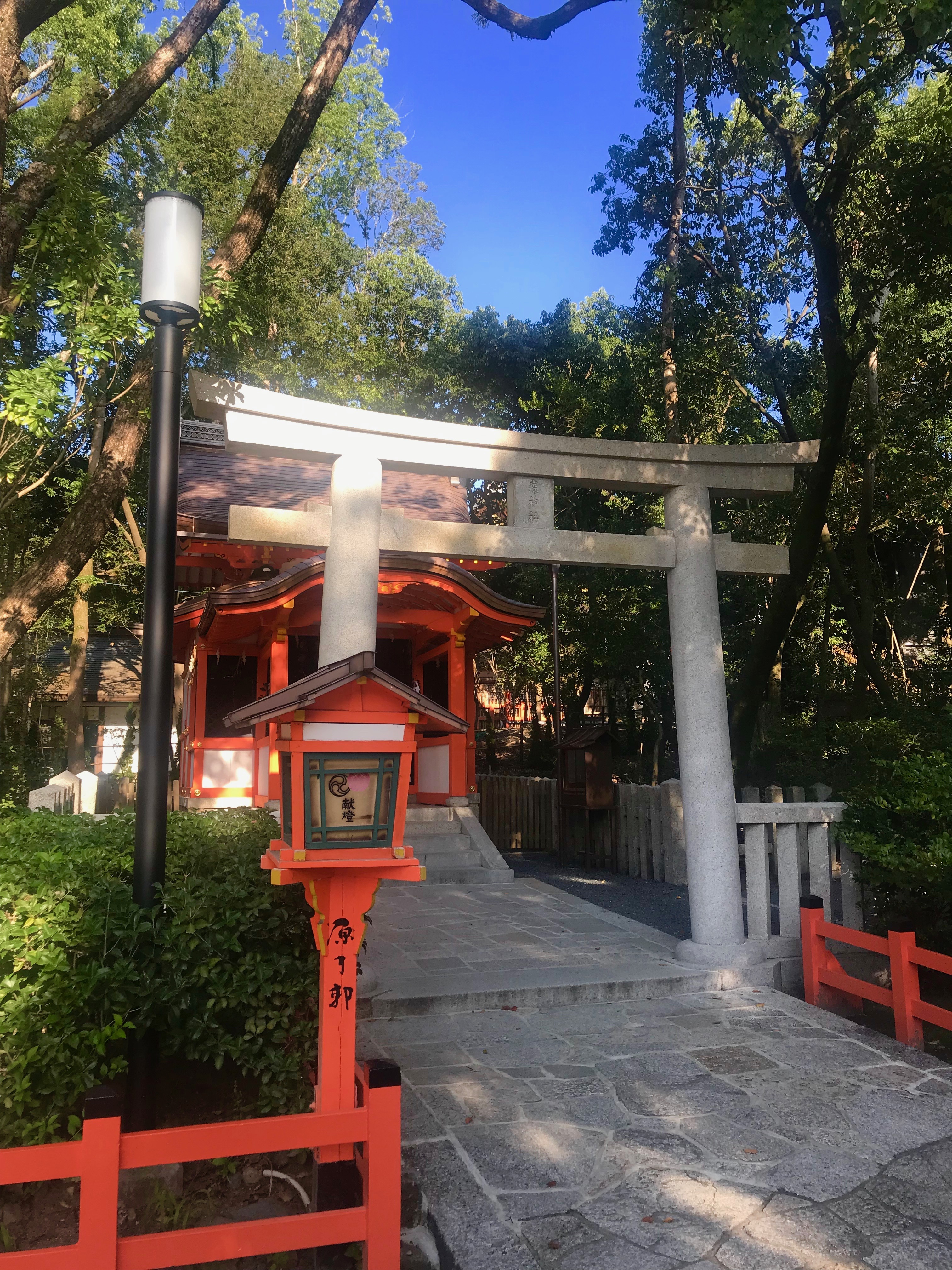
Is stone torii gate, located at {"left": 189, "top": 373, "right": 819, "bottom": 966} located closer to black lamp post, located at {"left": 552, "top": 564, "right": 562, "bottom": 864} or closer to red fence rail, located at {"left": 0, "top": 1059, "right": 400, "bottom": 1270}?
black lamp post, located at {"left": 552, "top": 564, "right": 562, "bottom": 864}

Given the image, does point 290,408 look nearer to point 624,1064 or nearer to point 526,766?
point 624,1064

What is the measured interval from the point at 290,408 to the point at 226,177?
17.0 meters

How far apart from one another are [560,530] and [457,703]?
6.52 m

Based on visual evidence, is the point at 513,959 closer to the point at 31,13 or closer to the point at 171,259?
the point at 171,259

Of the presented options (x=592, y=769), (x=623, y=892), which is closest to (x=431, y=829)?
(x=592, y=769)

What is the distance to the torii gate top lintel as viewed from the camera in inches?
207

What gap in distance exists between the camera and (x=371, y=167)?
25.0 meters

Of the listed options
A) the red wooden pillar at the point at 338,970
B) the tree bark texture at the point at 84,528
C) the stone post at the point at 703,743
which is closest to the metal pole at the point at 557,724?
the stone post at the point at 703,743

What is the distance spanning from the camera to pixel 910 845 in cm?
584

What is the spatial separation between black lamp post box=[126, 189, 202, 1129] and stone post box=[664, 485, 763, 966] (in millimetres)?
3985

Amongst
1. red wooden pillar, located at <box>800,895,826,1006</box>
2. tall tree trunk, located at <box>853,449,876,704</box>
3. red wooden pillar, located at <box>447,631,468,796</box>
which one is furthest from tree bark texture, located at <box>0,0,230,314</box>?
tall tree trunk, located at <box>853,449,876,704</box>

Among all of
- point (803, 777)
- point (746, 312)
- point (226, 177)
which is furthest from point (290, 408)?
point (226, 177)

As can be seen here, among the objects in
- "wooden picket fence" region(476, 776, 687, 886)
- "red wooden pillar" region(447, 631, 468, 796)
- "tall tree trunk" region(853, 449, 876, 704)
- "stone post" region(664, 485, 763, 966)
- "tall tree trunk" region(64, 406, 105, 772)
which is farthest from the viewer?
"tall tree trunk" region(64, 406, 105, 772)

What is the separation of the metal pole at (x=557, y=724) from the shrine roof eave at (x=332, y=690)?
4012 mm
